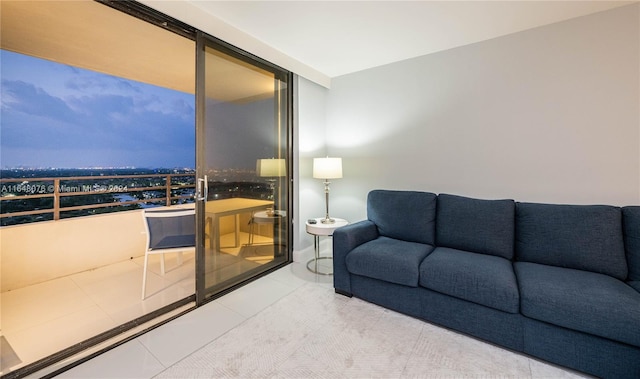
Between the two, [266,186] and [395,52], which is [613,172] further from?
[266,186]

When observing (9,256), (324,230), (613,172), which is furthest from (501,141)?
(9,256)

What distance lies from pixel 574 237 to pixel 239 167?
2.93 metres

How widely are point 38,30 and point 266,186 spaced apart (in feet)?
7.90

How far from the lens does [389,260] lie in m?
2.11

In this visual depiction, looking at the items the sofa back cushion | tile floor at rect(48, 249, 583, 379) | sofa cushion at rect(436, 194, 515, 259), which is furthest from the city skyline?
sofa cushion at rect(436, 194, 515, 259)

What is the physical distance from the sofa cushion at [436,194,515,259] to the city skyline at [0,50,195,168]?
2.45 m

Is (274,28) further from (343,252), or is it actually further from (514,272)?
(514,272)

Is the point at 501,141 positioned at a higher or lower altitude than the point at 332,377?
higher

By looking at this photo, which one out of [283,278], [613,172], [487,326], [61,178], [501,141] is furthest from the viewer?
[61,178]

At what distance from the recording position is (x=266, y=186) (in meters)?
2.96

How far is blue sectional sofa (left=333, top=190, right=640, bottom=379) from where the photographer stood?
1424mm

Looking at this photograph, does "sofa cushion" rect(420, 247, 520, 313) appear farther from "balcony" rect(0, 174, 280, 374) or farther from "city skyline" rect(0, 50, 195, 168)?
"city skyline" rect(0, 50, 195, 168)

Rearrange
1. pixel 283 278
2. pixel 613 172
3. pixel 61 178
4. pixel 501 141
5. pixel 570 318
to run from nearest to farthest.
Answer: pixel 570 318, pixel 613 172, pixel 501 141, pixel 283 278, pixel 61 178

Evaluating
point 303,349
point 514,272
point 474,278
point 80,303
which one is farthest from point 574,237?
point 80,303
